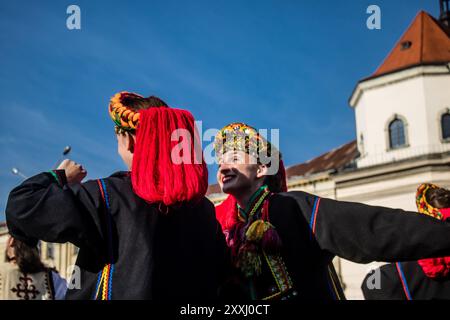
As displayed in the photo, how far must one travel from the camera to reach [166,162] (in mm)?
3932

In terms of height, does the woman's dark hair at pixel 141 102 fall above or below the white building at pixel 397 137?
below

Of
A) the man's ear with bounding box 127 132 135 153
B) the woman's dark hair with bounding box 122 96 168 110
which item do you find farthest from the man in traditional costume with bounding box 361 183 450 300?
the man's ear with bounding box 127 132 135 153

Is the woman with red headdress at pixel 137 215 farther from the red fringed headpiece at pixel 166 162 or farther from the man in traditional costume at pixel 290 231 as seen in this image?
the man in traditional costume at pixel 290 231

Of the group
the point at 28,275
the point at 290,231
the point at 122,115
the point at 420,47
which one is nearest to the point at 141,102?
the point at 122,115

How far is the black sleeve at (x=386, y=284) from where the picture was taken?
6.10m

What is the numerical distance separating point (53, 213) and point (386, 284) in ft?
11.4

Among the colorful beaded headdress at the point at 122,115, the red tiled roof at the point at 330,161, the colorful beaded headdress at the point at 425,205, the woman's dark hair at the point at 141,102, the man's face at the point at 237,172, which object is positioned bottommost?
the colorful beaded headdress at the point at 425,205

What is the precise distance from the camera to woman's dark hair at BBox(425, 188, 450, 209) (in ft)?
19.1

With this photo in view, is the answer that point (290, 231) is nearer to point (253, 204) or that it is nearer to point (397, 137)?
point (253, 204)

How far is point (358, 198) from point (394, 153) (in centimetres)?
270

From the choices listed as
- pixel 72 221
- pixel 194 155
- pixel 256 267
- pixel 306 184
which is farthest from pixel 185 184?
pixel 306 184

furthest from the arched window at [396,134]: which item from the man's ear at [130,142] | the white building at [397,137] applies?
the man's ear at [130,142]
